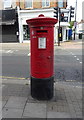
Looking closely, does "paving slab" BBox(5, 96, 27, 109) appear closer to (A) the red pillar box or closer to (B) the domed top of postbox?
(A) the red pillar box

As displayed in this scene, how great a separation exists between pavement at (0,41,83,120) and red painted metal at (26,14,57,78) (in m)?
0.69

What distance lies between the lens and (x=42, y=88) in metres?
3.84

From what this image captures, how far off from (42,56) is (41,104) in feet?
3.87

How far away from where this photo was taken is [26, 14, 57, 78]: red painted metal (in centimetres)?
359

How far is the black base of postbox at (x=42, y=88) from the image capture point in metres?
3.83

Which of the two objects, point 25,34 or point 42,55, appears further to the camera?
point 25,34

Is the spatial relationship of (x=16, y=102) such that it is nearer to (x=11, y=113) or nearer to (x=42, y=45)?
(x=11, y=113)

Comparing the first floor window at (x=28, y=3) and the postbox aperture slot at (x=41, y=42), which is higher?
the first floor window at (x=28, y=3)

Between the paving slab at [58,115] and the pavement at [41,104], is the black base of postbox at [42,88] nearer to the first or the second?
the pavement at [41,104]

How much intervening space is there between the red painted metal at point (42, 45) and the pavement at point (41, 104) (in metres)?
0.69

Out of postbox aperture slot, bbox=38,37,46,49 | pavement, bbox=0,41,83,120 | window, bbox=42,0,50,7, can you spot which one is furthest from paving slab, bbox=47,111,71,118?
window, bbox=42,0,50,7

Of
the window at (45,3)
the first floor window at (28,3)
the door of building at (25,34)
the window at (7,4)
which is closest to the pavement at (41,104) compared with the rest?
the door of building at (25,34)

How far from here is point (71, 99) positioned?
3949mm

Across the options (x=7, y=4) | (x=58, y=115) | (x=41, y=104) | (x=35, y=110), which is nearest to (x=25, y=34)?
(x=7, y=4)
